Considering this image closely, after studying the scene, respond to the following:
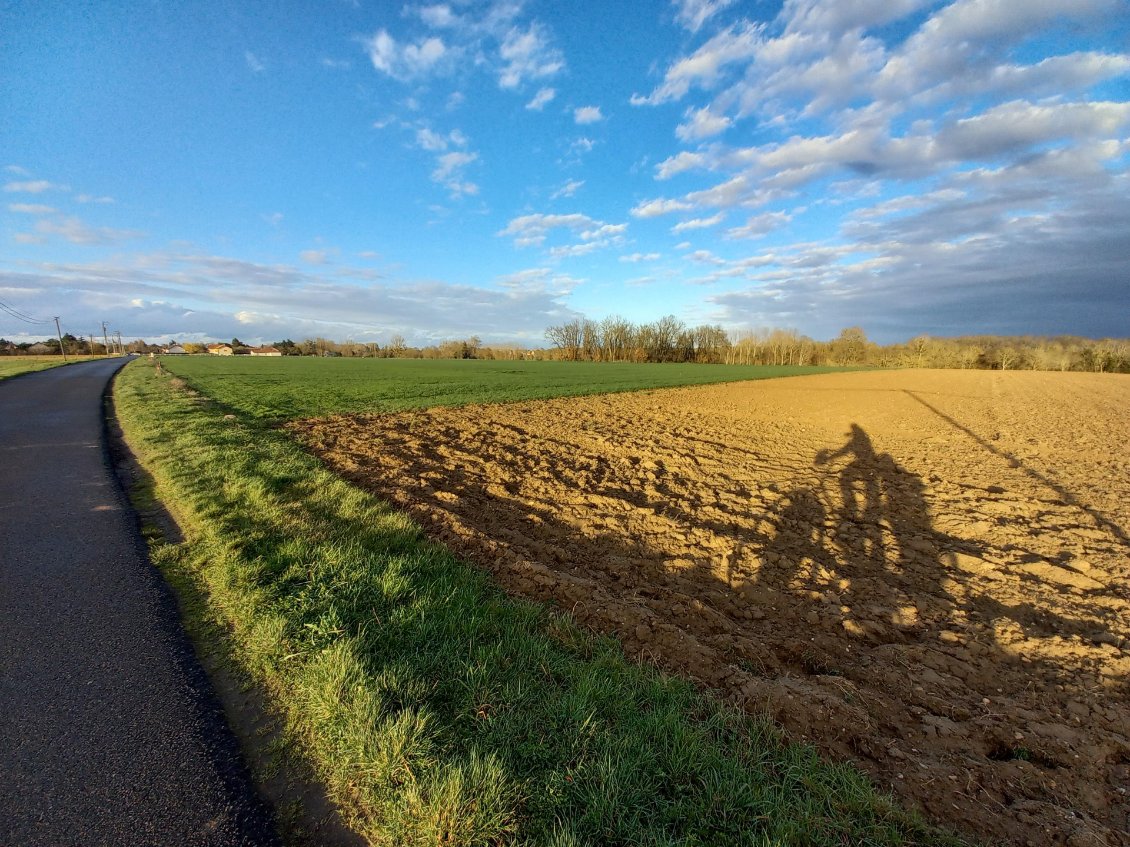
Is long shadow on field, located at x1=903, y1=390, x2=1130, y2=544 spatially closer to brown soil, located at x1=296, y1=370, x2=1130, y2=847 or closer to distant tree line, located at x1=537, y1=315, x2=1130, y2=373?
brown soil, located at x1=296, y1=370, x2=1130, y2=847

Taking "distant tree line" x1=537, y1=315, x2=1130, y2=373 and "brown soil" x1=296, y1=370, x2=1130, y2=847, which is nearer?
"brown soil" x1=296, y1=370, x2=1130, y2=847

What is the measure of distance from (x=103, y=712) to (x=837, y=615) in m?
6.16

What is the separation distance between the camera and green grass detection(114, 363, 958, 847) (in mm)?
2332

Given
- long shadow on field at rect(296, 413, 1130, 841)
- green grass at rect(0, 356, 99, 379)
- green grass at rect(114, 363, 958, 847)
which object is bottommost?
long shadow on field at rect(296, 413, 1130, 841)

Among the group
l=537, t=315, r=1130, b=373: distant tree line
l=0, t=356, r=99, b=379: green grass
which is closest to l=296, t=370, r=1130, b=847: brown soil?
l=0, t=356, r=99, b=379: green grass

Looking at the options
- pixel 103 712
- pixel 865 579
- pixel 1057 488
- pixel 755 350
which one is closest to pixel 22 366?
pixel 103 712

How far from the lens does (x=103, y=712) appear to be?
→ 2.93 metres

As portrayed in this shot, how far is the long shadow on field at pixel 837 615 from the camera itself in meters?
3.07

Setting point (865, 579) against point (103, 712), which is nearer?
point (103, 712)

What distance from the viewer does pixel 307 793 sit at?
2.54 meters

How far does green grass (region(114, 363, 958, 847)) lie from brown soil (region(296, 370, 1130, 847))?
1.63 ft

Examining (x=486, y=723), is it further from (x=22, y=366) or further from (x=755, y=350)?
(x=755, y=350)

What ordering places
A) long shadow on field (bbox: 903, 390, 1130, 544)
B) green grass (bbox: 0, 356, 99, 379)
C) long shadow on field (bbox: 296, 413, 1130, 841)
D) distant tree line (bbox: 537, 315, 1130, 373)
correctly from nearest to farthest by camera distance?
long shadow on field (bbox: 296, 413, 1130, 841), long shadow on field (bbox: 903, 390, 1130, 544), green grass (bbox: 0, 356, 99, 379), distant tree line (bbox: 537, 315, 1130, 373)

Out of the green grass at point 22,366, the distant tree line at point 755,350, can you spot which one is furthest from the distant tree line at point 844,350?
the green grass at point 22,366
